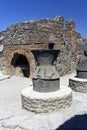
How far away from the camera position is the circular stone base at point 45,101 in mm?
5277

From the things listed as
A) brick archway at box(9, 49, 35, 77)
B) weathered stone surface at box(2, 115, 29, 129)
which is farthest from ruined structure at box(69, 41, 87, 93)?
weathered stone surface at box(2, 115, 29, 129)

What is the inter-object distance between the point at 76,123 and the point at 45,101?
38.5 inches

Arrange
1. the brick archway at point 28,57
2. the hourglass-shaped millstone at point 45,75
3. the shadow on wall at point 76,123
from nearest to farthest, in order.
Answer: the shadow on wall at point 76,123 < the hourglass-shaped millstone at point 45,75 < the brick archway at point 28,57

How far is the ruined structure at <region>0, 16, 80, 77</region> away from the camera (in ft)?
29.7

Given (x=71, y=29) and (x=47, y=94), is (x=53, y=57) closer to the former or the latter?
(x=47, y=94)

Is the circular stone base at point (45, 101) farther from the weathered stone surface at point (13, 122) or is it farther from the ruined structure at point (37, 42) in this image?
the ruined structure at point (37, 42)

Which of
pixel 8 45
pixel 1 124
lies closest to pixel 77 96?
pixel 1 124

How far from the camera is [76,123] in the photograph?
15.3 ft

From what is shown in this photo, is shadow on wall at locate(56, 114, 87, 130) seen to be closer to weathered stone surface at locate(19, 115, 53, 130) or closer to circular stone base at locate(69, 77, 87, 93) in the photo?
weathered stone surface at locate(19, 115, 53, 130)

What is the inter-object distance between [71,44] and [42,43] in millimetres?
2385

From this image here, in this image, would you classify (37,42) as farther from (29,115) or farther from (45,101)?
(29,115)

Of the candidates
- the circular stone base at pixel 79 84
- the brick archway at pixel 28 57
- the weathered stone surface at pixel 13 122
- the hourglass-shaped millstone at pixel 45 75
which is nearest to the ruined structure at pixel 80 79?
the circular stone base at pixel 79 84

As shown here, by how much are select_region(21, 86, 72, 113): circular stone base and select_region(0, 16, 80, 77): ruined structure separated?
3.39 metres

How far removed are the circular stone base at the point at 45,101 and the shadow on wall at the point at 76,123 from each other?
0.57 metres
